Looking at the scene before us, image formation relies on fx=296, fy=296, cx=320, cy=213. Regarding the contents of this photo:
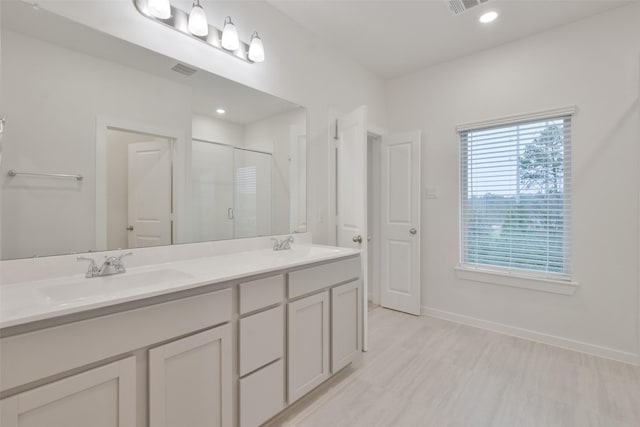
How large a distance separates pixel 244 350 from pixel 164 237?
2.53 ft

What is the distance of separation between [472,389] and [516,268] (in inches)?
53.2

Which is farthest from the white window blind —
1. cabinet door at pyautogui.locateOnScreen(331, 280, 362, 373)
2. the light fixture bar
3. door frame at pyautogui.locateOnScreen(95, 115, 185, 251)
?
door frame at pyautogui.locateOnScreen(95, 115, 185, 251)

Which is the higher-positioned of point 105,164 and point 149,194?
point 105,164

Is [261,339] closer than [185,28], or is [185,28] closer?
[261,339]

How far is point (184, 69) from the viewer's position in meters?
1.75

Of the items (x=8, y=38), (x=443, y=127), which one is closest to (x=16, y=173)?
(x=8, y=38)

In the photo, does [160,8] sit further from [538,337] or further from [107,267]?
[538,337]

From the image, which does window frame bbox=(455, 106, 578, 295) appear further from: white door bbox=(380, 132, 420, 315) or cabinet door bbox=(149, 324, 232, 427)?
cabinet door bbox=(149, 324, 232, 427)

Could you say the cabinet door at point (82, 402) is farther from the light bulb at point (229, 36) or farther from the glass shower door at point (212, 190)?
the light bulb at point (229, 36)

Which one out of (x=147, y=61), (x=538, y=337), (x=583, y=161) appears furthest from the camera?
(x=538, y=337)

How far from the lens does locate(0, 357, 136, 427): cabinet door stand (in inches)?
33.0

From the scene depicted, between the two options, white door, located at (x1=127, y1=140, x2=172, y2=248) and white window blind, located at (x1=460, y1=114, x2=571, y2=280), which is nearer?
white door, located at (x1=127, y1=140, x2=172, y2=248)

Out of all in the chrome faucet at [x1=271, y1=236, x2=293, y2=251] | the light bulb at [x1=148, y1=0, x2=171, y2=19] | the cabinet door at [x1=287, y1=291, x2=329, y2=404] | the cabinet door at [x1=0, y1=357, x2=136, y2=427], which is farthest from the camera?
the chrome faucet at [x1=271, y1=236, x2=293, y2=251]

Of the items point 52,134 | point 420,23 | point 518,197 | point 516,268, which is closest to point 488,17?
point 420,23
